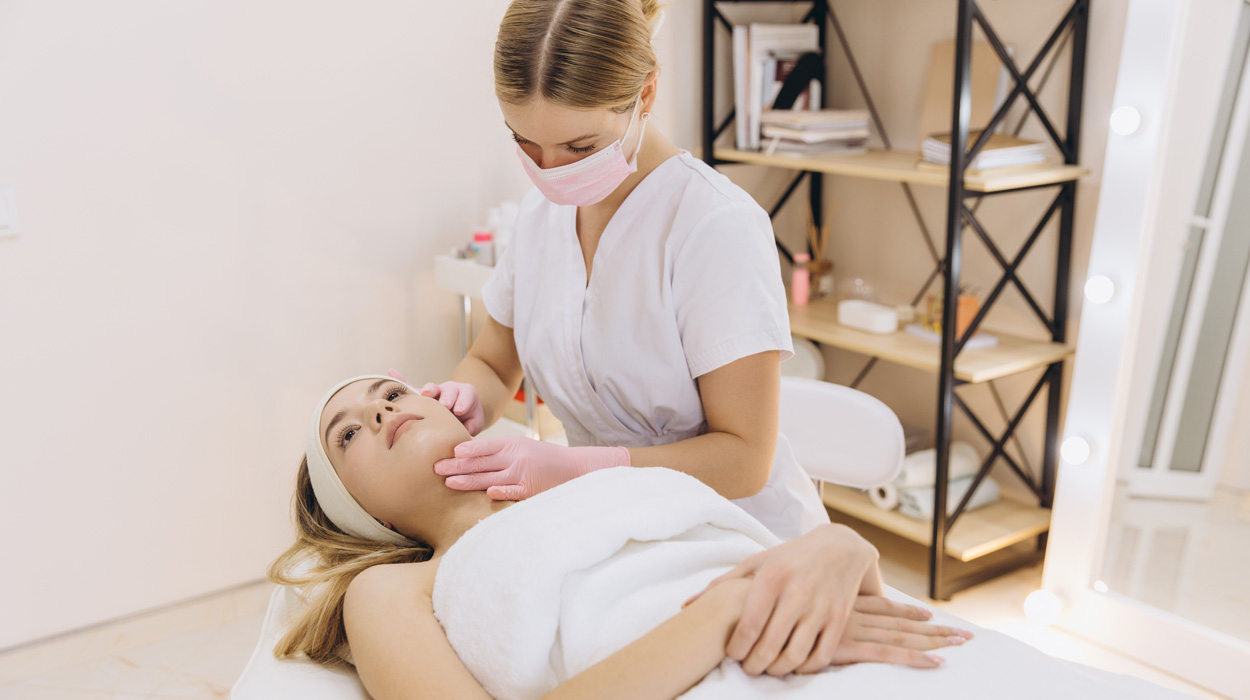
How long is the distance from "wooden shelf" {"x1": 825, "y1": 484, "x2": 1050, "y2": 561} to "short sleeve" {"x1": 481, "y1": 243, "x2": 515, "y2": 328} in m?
1.42

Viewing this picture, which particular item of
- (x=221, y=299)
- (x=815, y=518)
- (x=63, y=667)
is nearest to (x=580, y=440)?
(x=815, y=518)

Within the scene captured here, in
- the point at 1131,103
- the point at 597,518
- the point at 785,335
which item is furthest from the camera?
the point at 1131,103

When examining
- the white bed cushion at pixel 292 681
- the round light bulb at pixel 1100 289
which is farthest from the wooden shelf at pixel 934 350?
the white bed cushion at pixel 292 681

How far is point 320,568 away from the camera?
126 centimetres

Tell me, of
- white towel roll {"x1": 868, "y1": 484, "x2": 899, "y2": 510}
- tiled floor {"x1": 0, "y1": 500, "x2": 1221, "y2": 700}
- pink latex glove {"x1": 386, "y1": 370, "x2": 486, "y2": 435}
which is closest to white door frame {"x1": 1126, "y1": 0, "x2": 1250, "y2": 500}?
tiled floor {"x1": 0, "y1": 500, "x2": 1221, "y2": 700}

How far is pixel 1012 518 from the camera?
2535 millimetres

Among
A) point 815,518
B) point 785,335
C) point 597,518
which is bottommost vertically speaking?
point 815,518

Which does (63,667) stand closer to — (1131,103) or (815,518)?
(815,518)

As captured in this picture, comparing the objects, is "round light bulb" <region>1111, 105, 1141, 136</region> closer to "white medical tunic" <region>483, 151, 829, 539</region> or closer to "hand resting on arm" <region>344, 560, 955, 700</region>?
"white medical tunic" <region>483, 151, 829, 539</region>

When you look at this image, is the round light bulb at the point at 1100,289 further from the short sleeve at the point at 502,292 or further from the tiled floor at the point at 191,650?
the short sleeve at the point at 502,292

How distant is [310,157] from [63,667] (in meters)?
1.39

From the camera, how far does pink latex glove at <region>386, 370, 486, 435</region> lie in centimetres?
144

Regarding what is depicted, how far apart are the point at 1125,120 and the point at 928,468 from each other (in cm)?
102

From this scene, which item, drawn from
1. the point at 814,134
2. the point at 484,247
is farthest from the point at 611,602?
the point at 814,134
